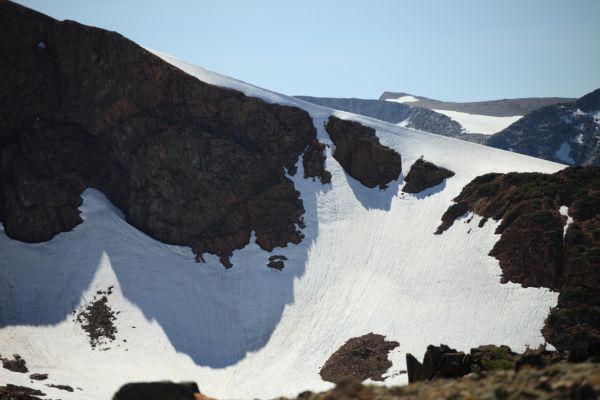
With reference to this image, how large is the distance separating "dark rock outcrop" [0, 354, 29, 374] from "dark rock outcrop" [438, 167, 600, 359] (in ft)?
158

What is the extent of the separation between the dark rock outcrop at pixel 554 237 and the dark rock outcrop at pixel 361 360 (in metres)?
14.8

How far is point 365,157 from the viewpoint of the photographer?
8869 centimetres

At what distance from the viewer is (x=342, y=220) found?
82.4 meters

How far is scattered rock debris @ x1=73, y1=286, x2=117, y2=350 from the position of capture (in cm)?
6419

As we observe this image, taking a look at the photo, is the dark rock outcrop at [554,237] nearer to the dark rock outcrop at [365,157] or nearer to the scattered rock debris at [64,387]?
the dark rock outcrop at [365,157]

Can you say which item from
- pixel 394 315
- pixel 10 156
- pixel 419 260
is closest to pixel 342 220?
pixel 419 260

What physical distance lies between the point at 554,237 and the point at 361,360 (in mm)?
24618

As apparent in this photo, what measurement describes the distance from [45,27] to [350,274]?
5629cm

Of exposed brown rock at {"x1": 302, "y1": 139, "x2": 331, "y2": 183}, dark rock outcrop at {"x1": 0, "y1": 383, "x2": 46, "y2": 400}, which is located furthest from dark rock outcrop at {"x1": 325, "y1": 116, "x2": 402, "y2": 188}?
dark rock outcrop at {"x1": 0, "y1": 383, "x2": 46, "y2": 400}

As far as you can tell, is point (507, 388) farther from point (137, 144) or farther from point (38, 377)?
point (137, 144)

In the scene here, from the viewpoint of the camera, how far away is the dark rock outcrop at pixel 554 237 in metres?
55.6

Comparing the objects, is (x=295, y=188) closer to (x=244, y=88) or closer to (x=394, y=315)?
(x=244, y=88)

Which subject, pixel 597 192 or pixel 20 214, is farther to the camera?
pixel 20 214

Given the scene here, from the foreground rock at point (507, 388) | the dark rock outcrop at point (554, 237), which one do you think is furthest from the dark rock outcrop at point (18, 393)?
the dark rock outcrop at point (554, 237)
